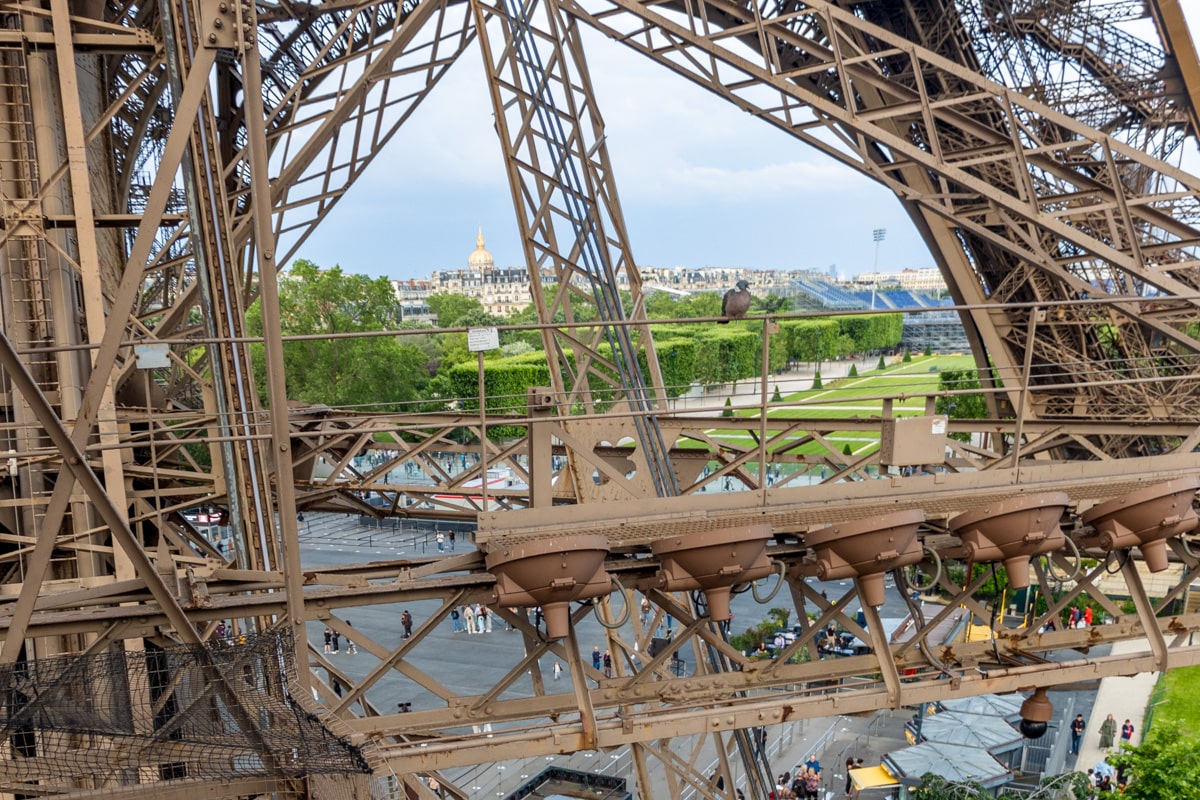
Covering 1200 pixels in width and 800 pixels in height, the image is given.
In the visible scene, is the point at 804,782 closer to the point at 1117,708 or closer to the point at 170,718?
the point at 1117,708

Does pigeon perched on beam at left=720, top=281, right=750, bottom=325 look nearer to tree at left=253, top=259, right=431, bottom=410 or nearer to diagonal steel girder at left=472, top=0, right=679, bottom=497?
diagonal steel girder at left=472, top=0, right=679, bottom=497

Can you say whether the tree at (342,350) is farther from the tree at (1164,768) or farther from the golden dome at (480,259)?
the golden dome at (480,259)

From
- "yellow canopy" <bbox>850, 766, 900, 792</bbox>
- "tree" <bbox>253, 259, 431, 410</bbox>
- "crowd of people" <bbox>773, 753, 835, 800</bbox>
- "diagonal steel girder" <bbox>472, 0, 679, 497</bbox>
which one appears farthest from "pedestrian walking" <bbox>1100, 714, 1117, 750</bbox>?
"tree" <bbox>253, 259, 431, 410</bbox>

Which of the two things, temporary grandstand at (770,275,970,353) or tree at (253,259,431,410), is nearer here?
temporary grandstand at (770,275,970,353)

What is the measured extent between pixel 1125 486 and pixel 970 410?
29.0m

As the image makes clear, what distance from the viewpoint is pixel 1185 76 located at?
1191 cm

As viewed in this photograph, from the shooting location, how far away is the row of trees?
4175 cm

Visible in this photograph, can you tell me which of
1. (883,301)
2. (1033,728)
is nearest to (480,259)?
(883,301)

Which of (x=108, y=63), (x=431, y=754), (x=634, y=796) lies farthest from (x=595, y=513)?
(x=634, y=796)

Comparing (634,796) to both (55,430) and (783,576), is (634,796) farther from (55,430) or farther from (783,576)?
(55,430)

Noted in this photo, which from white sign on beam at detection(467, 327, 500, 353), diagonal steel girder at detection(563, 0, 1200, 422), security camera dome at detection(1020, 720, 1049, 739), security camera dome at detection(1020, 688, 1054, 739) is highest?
diagonal steel girder at detection(563, 0, 1200, 422)

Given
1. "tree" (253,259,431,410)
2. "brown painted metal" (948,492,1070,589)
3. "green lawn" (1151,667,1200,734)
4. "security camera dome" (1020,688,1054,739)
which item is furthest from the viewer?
"tree" (253,259,431,410)

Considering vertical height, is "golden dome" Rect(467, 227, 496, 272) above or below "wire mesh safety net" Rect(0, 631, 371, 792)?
above

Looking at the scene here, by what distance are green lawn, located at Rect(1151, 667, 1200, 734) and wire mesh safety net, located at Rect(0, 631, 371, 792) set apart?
766 inches
